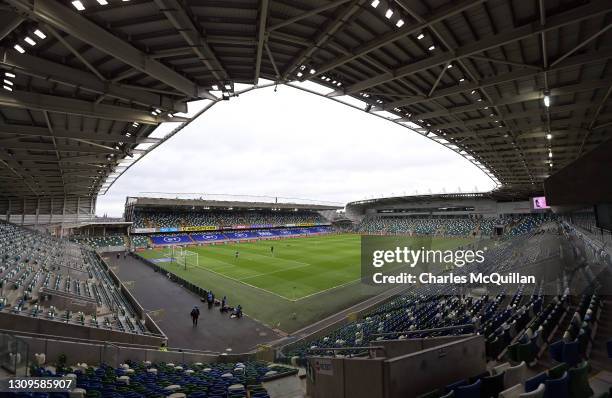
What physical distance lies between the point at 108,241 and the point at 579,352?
60094 mm

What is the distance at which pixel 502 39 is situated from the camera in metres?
9.23

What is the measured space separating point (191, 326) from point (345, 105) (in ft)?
49.6

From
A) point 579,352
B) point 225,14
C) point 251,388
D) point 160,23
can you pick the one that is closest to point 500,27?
point 225,14

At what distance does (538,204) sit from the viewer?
166ft

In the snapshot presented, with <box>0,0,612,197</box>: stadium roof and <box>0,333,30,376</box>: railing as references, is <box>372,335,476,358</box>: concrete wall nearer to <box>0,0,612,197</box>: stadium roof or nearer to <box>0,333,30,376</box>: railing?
<box>0,0,612,197</box>: stadium roof

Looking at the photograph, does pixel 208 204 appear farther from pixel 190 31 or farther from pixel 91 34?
pixel 91 34

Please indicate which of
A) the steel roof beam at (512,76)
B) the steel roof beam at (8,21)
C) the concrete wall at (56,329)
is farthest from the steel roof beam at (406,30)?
the concrete wall at (56,329)

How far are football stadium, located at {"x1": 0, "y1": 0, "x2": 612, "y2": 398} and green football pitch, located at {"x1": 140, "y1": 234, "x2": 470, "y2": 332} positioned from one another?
0.28 meters

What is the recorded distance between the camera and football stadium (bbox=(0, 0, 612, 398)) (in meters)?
6.40

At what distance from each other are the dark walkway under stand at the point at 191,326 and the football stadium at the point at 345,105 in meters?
0.18

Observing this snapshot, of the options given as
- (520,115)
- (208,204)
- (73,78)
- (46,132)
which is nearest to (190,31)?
(73,78)

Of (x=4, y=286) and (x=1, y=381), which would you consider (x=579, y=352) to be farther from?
(x=4, y=286)

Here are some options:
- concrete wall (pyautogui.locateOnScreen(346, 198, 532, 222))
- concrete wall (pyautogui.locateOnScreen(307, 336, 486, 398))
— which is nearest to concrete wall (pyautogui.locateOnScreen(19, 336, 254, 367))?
concrete wall (pyautogui.locateOnScreen(307, 336, 486, 398))

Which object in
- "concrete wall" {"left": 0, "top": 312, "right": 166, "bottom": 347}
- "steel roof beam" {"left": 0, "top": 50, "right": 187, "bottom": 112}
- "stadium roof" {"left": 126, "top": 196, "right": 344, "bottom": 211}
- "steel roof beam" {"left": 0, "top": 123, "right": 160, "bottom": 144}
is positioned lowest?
"concrete wall" {"left": 0, "top": 312, "right": 166, "bottom": 347}
